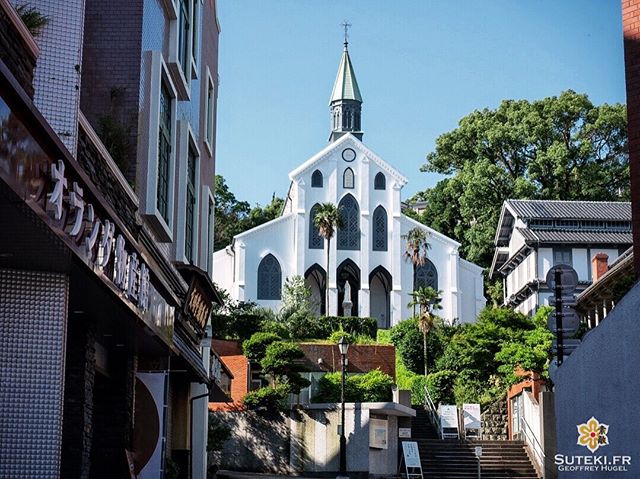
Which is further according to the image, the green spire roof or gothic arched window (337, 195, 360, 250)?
the green spire roof

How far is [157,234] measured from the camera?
17.8m

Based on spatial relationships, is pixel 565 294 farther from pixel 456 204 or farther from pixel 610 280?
pixel 456 204

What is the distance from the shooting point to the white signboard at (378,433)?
39.7 m

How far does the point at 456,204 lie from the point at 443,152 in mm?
4118

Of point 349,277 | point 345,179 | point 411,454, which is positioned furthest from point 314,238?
point 411,454

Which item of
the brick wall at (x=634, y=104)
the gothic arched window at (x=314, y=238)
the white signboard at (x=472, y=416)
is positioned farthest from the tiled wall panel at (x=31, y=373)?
the gothic arched window at (x=314, y=238)

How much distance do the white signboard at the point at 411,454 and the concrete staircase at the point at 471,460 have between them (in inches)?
39.2

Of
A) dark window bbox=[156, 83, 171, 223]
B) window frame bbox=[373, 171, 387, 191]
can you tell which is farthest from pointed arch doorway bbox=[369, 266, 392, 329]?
dark window bbox=[156, 83, 171, 223]

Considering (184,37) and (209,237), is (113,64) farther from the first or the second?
(209,237)

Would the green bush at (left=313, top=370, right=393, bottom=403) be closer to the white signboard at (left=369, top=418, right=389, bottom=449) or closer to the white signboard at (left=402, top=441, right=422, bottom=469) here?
the white signboard at (left=369, top=418, right=389, bottom=449)

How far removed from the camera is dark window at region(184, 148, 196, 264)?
22377 millimetres

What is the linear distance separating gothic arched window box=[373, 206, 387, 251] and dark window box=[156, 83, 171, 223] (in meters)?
58.0

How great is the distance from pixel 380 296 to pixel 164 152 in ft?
196

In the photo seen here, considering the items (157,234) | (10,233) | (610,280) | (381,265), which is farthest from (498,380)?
(10,233)
